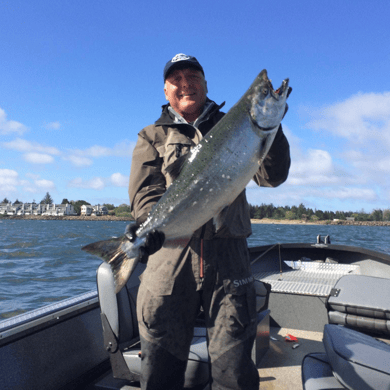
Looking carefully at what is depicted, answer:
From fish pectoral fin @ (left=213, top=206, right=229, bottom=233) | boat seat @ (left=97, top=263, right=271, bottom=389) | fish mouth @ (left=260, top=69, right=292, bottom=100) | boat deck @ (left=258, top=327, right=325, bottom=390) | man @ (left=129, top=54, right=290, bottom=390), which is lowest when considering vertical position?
boat deck @ (left=258, top=327, right=325, bottom=390)

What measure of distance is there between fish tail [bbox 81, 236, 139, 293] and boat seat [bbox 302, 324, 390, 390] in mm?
1761

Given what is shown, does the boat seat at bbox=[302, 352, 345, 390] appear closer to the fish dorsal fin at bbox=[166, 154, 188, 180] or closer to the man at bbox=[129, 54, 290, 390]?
the man at bbox=[129, 54, 290, 390]

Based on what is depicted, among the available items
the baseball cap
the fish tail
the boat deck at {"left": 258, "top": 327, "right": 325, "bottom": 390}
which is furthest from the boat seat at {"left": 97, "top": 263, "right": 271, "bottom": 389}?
the baseball cap

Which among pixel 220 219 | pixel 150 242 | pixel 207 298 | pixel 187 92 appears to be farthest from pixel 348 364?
pixel 187 92

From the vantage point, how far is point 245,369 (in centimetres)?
249

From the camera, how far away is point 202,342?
150 inches

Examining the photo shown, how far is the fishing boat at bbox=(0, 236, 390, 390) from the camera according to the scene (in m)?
2.96

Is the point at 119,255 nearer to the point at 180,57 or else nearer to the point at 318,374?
the point at 180,57

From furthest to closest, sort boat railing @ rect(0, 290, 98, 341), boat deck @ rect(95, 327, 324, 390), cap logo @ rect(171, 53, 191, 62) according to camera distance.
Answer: boat deck @ rect(95, 327, 324, 390) → boat railing @ rect(0, 290, 98, 341) → cap logo @ rect(171, 53, 191, 62)

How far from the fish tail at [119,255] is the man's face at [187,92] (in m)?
1.18

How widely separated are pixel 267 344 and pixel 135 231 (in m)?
3.58

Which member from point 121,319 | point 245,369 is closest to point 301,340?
point 121,319

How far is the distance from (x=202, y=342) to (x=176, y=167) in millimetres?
2218

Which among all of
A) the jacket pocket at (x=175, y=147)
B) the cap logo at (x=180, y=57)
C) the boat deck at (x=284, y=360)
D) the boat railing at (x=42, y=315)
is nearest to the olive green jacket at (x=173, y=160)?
the jacket pocket at (x=175, y=147)
